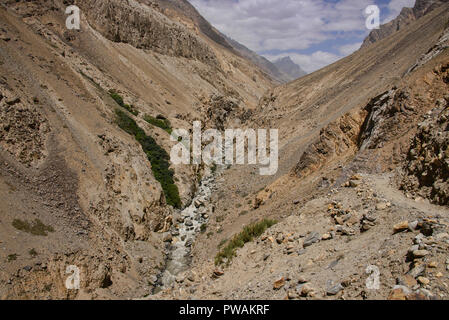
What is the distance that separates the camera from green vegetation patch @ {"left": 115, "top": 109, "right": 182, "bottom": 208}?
24.1 metres

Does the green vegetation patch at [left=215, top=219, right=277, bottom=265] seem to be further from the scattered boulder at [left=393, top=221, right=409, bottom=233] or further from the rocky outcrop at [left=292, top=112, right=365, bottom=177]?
the rocky outcrop at [left=292, top=112, right=365, bottom=177]

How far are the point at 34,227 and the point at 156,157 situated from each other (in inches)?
526

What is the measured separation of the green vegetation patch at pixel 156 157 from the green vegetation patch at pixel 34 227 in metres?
10.6

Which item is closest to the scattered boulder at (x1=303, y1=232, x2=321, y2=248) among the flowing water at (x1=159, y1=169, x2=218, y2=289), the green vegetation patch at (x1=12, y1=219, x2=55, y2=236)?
the flowing water at (x1=159, y1=169, x2=218, y2=289)

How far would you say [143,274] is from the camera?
54.1 ft

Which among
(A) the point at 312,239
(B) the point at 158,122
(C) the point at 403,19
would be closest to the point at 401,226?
(A) the point at 312,239

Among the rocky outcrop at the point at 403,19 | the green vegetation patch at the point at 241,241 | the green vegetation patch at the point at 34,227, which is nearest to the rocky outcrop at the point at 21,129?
the green vegetation patch at the point at 34,227

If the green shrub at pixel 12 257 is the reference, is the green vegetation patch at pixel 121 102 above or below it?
above

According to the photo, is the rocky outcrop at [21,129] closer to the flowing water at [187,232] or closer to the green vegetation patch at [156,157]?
the green vegetation patch at [156,157]

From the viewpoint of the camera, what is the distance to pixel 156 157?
26.0 meters

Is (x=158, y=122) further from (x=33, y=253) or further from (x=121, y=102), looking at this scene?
(x=33, y=253)

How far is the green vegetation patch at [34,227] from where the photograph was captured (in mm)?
12847
